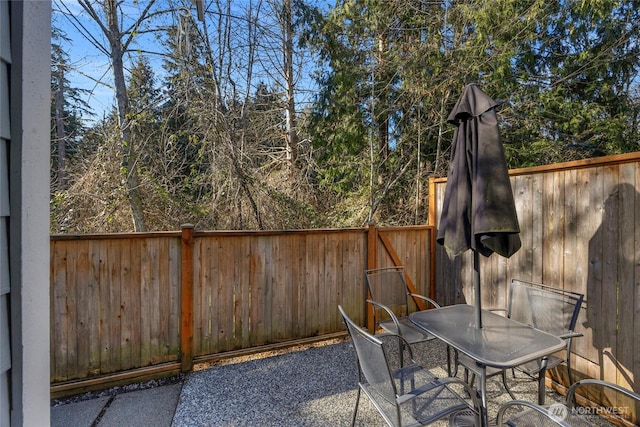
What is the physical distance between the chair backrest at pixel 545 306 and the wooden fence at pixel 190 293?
1.56m

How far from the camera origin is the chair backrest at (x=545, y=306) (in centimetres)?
231

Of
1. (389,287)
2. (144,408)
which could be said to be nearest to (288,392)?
(144,408)

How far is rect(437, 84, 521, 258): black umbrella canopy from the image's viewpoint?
194 centimetres

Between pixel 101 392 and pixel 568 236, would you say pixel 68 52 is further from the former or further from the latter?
pixel 568 236

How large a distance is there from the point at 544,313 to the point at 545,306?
0.06 m

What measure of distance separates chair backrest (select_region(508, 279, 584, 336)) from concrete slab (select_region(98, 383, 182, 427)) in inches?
121

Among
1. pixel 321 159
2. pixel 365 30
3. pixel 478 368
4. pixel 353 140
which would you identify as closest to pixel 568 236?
pixel 478 368

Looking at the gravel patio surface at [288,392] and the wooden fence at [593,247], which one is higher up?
the wooden fence at [593,247]

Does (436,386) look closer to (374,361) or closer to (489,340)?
(374,361)

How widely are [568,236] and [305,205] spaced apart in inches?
143

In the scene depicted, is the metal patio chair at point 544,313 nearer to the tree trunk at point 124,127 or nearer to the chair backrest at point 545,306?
the chair backrest at point 545,306

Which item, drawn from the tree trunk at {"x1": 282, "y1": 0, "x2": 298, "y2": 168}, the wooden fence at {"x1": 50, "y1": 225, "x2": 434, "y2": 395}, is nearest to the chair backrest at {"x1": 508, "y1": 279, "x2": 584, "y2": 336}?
the wooden fence at {"x1": 50, "y1": 225, "x2": 434, "y2": 395}

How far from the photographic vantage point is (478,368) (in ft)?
6.40

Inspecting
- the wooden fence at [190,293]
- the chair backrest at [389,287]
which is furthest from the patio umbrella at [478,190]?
the wooden fence at [190,293]
